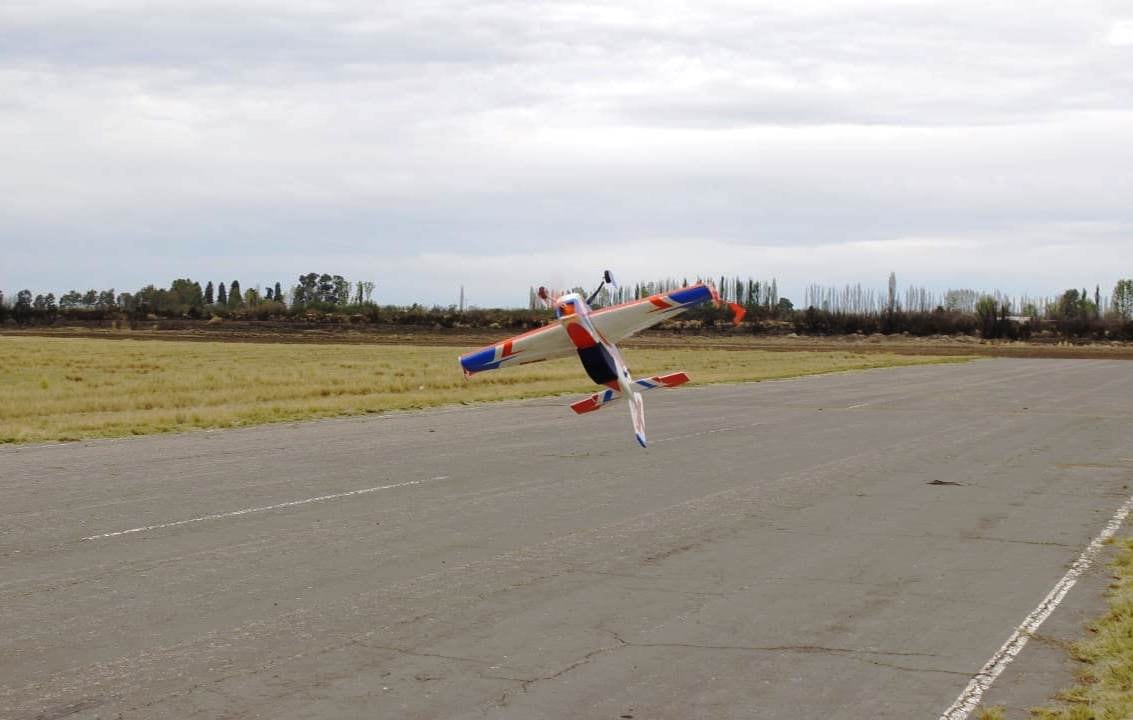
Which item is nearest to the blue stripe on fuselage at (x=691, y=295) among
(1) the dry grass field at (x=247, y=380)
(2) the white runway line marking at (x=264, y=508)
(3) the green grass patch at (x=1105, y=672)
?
(3) the green grass patch at (x=1105, y=672)

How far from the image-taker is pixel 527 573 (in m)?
10.4

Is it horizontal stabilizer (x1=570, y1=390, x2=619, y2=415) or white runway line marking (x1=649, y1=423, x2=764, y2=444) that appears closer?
horizontal stabilizer (x1=570, y1=390, x2=619, y2=415)

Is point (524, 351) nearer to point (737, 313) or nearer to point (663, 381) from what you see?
point (737, 313)

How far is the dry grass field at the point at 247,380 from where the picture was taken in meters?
26.8

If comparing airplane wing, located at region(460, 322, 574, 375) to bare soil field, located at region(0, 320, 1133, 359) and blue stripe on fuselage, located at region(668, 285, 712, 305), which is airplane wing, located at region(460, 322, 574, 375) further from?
bare soil field, located at region(0, 320, 1133, 359)

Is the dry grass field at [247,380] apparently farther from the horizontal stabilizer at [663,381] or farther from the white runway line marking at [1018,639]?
the white runway line marking at [1018,639]

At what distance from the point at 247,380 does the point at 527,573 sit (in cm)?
3268

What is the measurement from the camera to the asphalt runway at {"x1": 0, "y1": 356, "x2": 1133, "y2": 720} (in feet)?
23.4

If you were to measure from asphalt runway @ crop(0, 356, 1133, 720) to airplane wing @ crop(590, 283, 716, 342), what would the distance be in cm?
203

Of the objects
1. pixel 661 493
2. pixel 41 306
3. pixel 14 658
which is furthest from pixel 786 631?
A: pixel 41 306

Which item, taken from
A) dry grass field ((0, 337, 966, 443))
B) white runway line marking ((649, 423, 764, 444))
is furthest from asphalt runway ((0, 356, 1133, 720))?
dry grass field ((0, 337, 966, 443))

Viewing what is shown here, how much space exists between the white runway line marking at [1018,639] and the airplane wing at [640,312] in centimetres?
264

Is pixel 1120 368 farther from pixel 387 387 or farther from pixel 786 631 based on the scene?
pixel 786 631

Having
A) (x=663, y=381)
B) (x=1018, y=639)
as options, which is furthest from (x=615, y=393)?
(x=1018, y=639)
